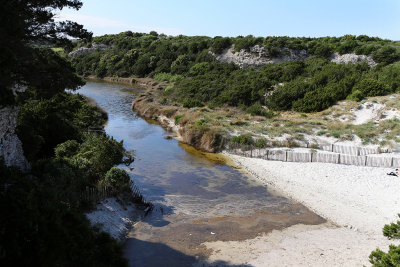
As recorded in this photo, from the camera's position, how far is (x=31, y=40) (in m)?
13.5

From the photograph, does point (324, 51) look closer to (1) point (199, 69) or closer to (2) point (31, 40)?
A: (1) point (199, 69)

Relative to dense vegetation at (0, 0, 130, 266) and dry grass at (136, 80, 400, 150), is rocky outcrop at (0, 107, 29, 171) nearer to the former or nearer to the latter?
dense vegetation at (0, 0, 130, 266)

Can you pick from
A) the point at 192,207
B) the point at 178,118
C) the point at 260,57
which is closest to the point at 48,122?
the point at 192,207

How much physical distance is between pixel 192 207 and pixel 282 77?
38.2 m

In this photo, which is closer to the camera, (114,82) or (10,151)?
(10,151)

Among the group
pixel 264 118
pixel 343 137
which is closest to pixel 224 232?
pixel 343 137

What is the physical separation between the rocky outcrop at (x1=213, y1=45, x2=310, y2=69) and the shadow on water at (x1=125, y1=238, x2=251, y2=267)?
5610 cm

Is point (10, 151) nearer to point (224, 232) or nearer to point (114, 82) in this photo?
point (224, 232)

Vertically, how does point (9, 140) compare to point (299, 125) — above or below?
above

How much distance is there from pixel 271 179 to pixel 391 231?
1471cm

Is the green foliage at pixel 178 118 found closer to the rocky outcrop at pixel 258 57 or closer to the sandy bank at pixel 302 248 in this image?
the sandy bank at pixel 302 248

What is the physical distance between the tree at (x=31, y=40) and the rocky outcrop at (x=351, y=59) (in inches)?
2092

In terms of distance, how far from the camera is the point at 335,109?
4000 centimetres

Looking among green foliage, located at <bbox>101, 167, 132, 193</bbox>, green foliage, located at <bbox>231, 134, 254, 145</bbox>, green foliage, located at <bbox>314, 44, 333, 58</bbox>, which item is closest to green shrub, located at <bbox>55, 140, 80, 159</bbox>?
green foliage, located at <bbox>101, 167, 132, 193</bbox>
